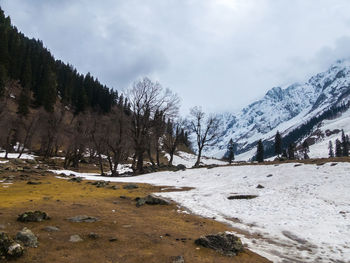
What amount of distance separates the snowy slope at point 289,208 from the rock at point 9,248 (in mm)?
6693

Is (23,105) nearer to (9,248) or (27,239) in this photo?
(27,239)

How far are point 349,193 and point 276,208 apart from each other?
4971mm

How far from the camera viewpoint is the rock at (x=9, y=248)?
19.1 ft

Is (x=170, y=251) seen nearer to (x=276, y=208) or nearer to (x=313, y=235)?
(x=313, y=235)

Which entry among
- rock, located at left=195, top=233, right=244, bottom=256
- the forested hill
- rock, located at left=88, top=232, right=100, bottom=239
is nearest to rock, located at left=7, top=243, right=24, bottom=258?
rock, located at left=88, top=232, right=100, bottom=239

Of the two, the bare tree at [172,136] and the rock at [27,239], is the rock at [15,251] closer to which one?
the rock at [27,239]

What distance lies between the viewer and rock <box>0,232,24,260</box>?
5.82 metres

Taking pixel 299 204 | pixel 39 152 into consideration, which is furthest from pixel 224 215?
pixel 39 152

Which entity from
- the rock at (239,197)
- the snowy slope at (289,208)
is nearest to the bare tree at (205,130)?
the snowy slope at (289,208)

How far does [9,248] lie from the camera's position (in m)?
5.89

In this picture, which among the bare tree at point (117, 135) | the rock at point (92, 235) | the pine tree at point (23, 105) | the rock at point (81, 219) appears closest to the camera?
the rock at point (92, 235)

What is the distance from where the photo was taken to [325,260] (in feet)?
24.6

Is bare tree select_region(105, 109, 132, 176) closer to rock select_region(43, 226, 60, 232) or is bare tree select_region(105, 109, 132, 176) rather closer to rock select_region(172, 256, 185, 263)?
rock select_region(43, 226, 60, 232)

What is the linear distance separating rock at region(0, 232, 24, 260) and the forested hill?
69.5 m
